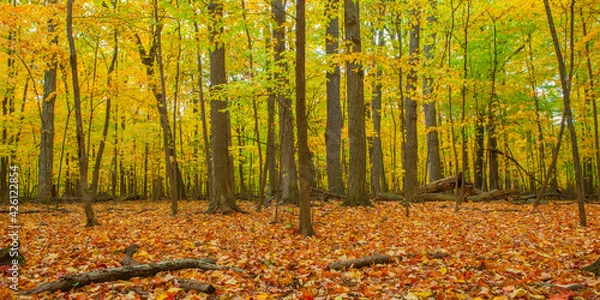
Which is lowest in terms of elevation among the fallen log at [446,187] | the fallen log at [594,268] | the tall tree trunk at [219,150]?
the fallen log at [594,268]

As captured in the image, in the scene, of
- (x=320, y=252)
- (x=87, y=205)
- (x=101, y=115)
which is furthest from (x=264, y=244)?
(x=101, y=115)

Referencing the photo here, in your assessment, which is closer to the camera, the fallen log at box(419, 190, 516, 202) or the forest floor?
the forest floor

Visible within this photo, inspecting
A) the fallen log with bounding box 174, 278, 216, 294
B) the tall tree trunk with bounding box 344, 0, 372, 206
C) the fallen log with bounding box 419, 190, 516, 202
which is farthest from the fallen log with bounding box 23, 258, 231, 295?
the fallen log with bounding box 419, 190, 516, 202

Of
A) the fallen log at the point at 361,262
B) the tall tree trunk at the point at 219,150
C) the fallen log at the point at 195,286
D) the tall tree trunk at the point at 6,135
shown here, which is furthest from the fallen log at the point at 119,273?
the tall tree trunk at the point at 6,135

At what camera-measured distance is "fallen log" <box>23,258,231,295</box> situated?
12.5 feet

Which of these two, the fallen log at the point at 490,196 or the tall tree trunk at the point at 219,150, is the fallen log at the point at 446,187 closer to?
the fallen log at the point at 490,196

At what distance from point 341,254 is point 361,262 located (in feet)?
2.25

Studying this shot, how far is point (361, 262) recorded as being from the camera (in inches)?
192

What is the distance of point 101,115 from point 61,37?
348 inches

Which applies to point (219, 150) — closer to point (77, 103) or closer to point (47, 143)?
point (77, 103)

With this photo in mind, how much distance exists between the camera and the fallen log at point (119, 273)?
3803 mm

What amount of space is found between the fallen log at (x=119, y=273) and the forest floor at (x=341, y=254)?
9cm

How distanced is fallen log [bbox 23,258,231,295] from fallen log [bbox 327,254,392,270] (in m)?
1.53

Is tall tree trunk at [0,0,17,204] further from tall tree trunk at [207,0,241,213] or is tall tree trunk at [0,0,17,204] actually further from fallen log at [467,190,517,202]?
fallen log at [467,190,517,202]
